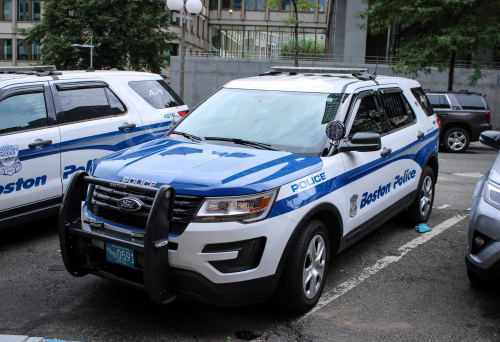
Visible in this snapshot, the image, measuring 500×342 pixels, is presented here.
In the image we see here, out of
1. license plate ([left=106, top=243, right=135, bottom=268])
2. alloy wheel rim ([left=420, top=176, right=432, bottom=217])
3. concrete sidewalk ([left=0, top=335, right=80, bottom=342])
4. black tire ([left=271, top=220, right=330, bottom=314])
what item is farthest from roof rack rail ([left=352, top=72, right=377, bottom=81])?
concrete sidewalk ([left=0, top=335, right=80, bottom=342])

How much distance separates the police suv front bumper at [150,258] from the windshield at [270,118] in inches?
48.6

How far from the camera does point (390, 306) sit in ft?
12.9

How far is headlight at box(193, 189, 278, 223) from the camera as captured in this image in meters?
3.17

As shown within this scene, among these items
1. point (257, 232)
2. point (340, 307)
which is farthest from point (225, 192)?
point (340, 307)

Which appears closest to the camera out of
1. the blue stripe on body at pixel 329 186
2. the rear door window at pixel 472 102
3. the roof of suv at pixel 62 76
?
the blue stripe on body at pixel 329 186

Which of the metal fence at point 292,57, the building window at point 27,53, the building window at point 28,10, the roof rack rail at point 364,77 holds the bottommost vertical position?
the roof rack rail at point 364,77

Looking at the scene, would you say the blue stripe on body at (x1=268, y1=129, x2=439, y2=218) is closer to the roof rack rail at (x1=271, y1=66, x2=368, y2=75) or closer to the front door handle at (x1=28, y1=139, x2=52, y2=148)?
the roof rack rail at (x1=271, y1=66, x2=368, y2=75)

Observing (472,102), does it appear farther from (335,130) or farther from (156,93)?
(335,130)

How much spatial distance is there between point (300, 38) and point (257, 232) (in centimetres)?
5976

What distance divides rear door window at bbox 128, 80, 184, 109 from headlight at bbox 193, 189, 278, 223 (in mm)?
3885

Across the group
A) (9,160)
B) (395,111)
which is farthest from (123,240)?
(395,111)

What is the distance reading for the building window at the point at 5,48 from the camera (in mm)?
55281

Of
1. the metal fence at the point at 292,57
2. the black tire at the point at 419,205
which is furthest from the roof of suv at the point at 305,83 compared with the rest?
the metal fence at the point at 292,57

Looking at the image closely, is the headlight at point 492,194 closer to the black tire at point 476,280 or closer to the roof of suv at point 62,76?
the black tire at point 476,280
